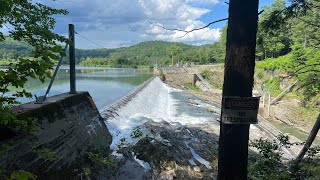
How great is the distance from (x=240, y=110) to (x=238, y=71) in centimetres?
36

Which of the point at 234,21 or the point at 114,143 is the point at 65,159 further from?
the point at 234,21

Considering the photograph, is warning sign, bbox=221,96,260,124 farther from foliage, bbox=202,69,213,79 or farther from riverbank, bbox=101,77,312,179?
foliage, bbox=202,69,213,79

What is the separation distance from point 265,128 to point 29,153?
55.8 ft

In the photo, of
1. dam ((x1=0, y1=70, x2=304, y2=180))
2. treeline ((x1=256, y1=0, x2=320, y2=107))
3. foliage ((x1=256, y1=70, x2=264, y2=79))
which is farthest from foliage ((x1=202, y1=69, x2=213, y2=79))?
dam ((x1=0, y1=70, x2=304, y2=180))

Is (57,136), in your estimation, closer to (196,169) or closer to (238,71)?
(196,169)

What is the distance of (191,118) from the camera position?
21.2 meters

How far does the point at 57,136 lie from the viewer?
6082 millimetres

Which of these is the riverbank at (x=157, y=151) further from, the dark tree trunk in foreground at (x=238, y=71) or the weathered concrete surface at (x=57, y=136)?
the dark tree trunk in foreground at (x=238, y=71)

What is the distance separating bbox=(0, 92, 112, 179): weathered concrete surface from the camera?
462 cm

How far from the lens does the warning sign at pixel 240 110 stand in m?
2.70

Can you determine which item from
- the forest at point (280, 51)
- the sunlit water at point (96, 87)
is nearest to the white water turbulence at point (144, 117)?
the forest at point (280, 51)

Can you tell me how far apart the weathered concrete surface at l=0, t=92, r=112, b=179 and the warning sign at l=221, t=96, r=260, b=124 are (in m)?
1.84

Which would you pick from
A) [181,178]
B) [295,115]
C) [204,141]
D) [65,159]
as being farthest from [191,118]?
[65,159]

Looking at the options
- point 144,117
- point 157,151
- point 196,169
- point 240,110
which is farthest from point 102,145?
point 144,117
